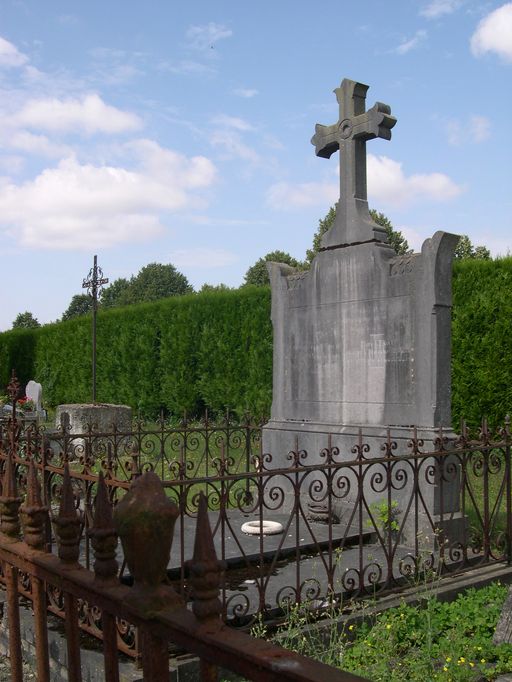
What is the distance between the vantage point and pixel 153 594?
153 cm

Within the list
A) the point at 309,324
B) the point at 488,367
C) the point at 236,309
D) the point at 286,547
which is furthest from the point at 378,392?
the point at 236,309

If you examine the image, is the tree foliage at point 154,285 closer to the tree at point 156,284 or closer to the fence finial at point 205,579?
the tree at point 156,284

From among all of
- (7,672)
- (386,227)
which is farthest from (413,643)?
(386,227)

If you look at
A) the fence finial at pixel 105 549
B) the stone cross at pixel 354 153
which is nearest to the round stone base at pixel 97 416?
the stone cross at pixel 354 153

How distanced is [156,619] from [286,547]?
422 centimetres

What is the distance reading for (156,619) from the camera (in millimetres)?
1511

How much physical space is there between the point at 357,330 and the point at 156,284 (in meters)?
53.5

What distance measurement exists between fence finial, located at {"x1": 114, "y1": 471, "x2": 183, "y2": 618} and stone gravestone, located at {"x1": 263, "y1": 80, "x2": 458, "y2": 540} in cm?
450

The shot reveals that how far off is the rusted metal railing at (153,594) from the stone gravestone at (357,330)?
14.0 ft

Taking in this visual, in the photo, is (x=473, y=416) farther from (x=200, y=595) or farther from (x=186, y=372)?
(x=200, y=595)

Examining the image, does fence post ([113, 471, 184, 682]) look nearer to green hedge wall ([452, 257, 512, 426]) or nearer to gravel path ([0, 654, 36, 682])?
gravel path ([0, 654, 36, 682])

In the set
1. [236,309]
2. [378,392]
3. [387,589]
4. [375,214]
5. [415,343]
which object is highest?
[375,214]

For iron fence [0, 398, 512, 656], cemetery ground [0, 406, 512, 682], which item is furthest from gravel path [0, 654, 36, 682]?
cemetery ground [0, 406, 512, 682]

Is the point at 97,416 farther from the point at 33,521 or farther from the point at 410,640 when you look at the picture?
the point at 33,521
